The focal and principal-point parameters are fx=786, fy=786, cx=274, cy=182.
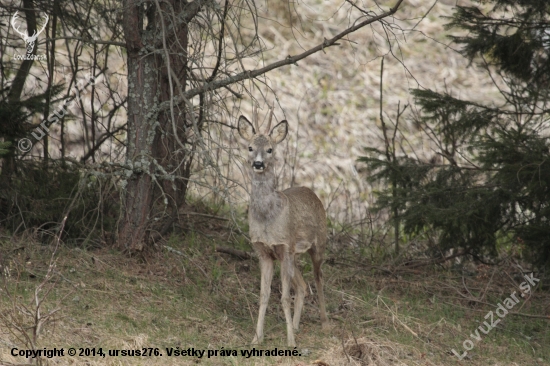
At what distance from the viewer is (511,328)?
8250 mm

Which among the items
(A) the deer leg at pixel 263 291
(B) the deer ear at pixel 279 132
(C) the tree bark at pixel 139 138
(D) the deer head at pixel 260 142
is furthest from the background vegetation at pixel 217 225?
(B) the deer ear at pixel 279 132

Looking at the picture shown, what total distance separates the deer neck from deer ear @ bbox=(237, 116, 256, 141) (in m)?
0.37

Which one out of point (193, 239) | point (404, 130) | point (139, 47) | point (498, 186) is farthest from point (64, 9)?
point (404, 130)

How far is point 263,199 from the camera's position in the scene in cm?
717

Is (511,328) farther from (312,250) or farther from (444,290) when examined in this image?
(312,250)

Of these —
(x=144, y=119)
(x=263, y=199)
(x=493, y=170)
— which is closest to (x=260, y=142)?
(x=263, y=199)

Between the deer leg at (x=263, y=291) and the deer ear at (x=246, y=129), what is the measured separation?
44.6 inches

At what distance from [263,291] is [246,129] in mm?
1507

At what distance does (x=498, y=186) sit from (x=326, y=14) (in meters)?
9.93

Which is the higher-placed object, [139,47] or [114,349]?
[139,47]

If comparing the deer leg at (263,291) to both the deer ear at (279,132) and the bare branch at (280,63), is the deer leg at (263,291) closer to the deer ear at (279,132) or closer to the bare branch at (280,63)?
the deer ear at (279,132)

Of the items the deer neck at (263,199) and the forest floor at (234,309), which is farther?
the deer neck at (263,199)

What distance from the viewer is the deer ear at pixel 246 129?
285 inches

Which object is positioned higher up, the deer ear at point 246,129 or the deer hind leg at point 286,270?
the deer ear at point 246,129
